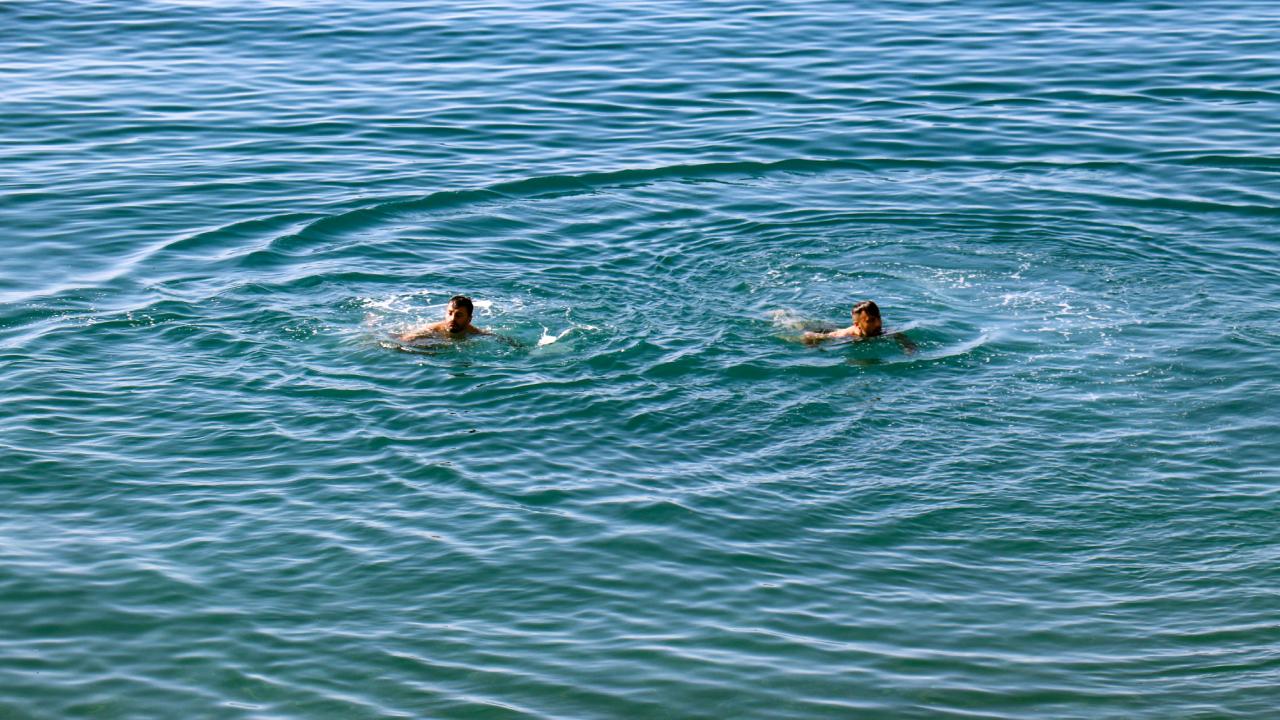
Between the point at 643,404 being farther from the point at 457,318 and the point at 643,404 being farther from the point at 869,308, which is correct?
the point at 869,308

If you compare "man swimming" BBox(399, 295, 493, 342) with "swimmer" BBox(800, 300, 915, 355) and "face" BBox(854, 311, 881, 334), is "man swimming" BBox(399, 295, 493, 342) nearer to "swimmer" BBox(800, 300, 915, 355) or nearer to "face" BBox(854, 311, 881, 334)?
"swimmer" BBox(800, 300, 915, 355)

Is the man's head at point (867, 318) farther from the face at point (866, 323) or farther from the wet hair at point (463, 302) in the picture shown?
the wet hair at point (463, 302)

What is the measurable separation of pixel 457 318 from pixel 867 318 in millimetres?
4384

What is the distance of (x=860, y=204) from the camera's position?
22219mm

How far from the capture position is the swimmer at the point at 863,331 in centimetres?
1659

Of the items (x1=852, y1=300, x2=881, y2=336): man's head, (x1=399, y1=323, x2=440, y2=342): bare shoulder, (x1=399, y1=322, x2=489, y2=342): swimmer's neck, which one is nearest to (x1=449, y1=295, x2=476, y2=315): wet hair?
(x1=399, y1=322, x2=489, y2=342): swimmer's neck

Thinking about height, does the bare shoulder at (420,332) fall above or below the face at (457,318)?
below

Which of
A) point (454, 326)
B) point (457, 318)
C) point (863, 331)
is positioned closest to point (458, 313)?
point (457, 318)

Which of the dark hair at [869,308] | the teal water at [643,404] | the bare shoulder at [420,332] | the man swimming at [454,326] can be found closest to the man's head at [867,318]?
the dark hair at [869,308]

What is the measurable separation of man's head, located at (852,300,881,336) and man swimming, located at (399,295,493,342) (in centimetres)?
411

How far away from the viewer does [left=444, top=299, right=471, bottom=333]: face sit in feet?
55.2

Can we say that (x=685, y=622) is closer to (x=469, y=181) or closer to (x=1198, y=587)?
(x=1198, y=587)

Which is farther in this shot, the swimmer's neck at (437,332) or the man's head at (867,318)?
the swimmer's neck at (437,332)

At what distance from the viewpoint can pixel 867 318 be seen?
16.6 m
